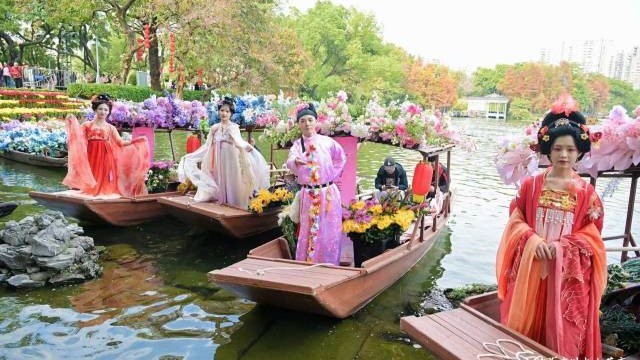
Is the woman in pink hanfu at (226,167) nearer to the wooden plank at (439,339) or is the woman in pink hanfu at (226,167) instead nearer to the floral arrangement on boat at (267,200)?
the floral arrangement on boat at (267,200)

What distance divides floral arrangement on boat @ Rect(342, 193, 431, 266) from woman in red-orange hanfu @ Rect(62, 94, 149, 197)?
4631 mm

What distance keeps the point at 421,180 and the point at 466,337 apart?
9.02 feet

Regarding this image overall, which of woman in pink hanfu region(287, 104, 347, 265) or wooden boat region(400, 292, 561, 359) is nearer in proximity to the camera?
wooden boat region(400, 292, 561, 359)

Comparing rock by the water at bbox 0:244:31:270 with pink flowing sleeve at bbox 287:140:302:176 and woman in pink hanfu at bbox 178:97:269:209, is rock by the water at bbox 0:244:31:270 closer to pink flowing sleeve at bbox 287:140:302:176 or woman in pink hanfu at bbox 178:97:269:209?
woman in pink hanfu at bbox 178:97:269:209

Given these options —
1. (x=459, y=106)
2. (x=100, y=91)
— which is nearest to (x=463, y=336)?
(x=100, y=91)

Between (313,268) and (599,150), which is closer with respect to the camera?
(599,150)

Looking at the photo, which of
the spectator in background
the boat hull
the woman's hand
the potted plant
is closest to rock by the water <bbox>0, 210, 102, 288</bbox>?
the boat hull

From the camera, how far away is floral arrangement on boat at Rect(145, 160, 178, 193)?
31.3 feet

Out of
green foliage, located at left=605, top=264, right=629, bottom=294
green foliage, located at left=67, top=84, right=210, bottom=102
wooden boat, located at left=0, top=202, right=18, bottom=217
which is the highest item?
green foliage, located at left=67, top=84, right=210, bottom=102

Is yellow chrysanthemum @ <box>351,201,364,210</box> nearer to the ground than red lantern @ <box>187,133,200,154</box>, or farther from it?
nearer to the ground

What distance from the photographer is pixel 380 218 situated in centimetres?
598

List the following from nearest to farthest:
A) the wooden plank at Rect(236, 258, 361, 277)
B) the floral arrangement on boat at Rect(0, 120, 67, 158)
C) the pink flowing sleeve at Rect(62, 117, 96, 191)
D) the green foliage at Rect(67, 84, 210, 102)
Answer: the wooden plank at Rect(236, 258, 361, 277), the pink flowing sleeve at Rect(62, 117, 96, 191), the floral arrangement on boat at Rect(0, 120, 67, 158), the green foliage at Rect(67, 84, 210, 102)

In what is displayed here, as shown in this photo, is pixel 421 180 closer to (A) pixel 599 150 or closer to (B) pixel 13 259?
→ (A) pixel 599 150

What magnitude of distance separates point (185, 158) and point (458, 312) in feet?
19.2
